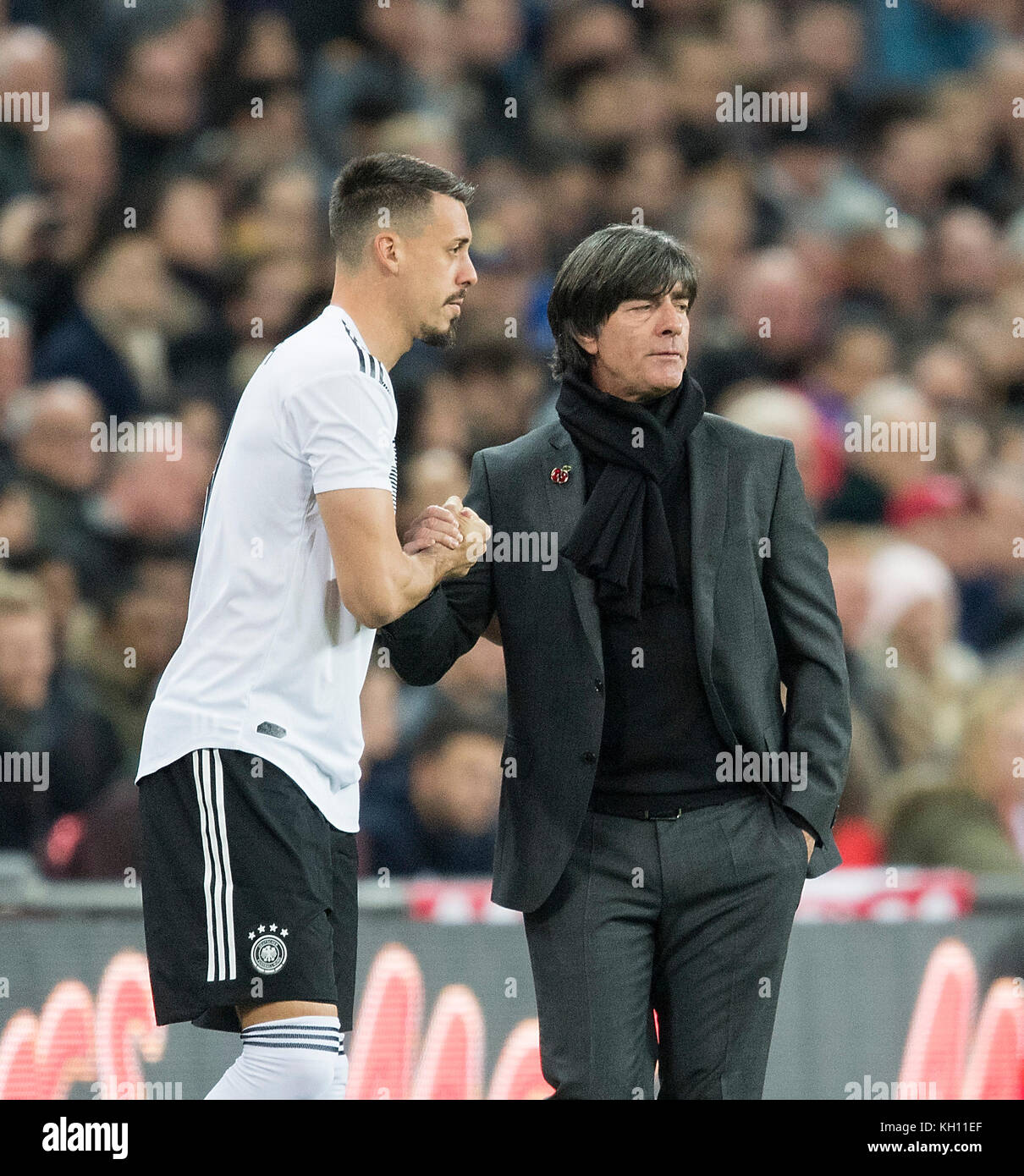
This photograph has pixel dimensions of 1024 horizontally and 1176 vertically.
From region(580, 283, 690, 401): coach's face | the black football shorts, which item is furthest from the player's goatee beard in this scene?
the black football shorts

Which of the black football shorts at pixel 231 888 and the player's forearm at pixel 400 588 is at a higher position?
the player's forearm at pixel 400 588

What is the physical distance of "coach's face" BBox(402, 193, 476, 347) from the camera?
99.9 inches

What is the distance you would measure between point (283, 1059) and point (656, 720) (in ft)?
2.48

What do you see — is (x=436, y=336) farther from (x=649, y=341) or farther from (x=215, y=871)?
(x=215, y=871)

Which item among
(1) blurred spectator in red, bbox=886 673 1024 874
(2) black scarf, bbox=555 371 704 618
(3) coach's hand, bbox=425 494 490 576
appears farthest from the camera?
(1) blurred spectator in red, bbox=886 673 1024 874

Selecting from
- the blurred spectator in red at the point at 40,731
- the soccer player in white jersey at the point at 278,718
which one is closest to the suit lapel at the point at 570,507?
the soccer player in white jersey at the point at 278,718

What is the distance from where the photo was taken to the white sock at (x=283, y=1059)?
228 cm

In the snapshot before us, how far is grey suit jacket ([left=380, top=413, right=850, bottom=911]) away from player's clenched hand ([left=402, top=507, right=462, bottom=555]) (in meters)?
0.17

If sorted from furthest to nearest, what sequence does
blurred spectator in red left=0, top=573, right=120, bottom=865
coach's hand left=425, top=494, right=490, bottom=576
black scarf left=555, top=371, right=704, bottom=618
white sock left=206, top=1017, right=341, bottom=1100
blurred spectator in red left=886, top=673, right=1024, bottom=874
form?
blurred spectator in red left=886, top=673, right=1024, bottom=874 < blurred spectator in red left=0, top=573, right=120, bottom=865 < black scarf left=555, top=371, right=704, bottom=618 < coach's hand left=425, top=494, right=490, bottom=576 < white sock left=206, top=1017, right=341, bottom=1100

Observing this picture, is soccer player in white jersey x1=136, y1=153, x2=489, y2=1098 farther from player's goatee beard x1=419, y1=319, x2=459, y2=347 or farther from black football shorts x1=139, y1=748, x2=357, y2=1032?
player's goatee beard x1=419, y1=319, x2=459, y2=347

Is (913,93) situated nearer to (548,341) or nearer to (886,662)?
(548,341)

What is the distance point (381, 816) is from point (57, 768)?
84 cm

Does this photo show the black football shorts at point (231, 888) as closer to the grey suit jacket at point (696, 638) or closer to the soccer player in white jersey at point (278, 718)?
the soccer player in white jersey at point (278, 718)

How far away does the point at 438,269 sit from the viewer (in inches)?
100
